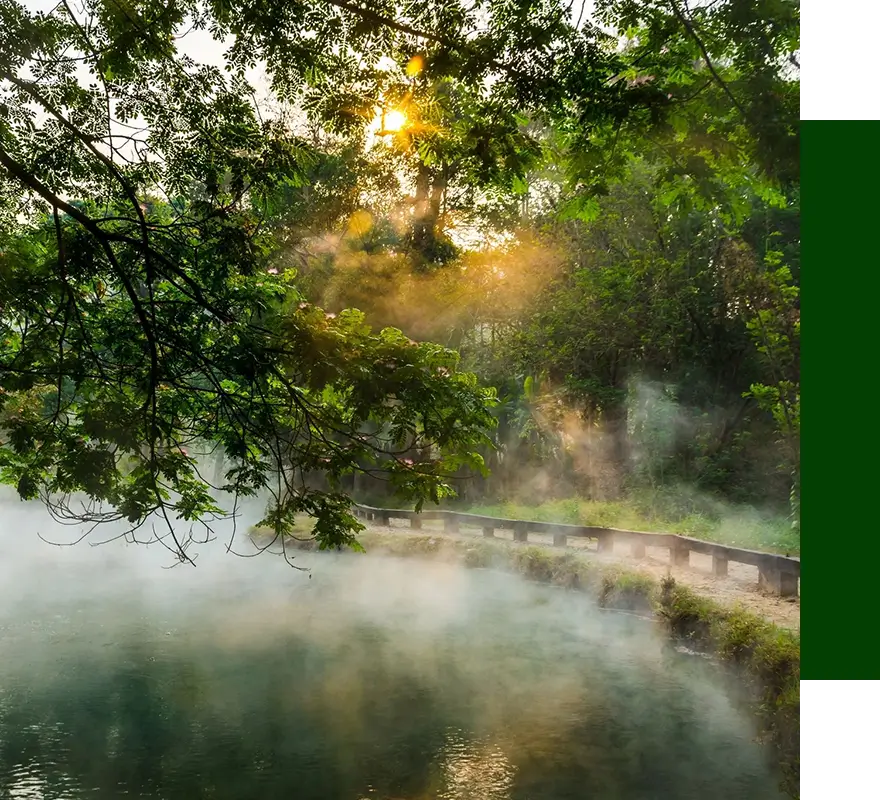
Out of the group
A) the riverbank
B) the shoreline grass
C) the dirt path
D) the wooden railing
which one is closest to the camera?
the riverbank

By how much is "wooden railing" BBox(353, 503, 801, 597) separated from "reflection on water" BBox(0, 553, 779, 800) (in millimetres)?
1148

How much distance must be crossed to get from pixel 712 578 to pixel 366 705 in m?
4.54

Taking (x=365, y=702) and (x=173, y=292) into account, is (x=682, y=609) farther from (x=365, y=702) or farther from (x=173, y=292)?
(x=173, y=292)

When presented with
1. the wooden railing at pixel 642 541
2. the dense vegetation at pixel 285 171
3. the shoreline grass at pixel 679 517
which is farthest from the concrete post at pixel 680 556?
the dense vegetation at pixel 285 171

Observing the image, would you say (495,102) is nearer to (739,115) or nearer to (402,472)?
(739,115)

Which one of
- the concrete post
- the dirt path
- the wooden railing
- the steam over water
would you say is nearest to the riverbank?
the dirt path

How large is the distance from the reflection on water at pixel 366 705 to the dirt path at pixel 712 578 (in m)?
0.79

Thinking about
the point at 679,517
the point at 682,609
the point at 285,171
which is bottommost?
the point at 682,609

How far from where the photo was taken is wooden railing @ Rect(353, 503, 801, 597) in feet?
29.3

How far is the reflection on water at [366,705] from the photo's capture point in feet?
20.2

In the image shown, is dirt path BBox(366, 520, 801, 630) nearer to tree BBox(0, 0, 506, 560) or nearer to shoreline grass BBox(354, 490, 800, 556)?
shoreline grass BBox(354, 490, 800, 556)

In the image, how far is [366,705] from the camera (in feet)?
26.1

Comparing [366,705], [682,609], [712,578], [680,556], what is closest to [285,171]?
[366,705]

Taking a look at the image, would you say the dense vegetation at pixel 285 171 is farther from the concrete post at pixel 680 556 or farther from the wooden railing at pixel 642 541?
the concrete post at pixel 680 556
